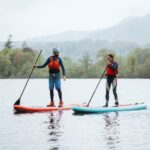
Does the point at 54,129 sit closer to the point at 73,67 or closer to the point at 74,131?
the point at 74,131

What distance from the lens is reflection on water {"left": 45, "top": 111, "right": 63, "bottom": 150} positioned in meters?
15.7

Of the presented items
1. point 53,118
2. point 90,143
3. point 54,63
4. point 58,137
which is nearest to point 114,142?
point 90,143

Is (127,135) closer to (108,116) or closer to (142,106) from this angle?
(108,116)

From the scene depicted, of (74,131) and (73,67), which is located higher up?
(74,131)

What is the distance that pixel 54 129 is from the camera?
19172mm

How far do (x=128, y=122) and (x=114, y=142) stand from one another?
5505 millimetres

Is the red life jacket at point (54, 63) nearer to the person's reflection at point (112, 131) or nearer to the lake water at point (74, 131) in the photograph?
the lake water at point (74, 131)

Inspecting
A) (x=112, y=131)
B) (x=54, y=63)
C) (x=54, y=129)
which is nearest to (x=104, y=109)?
(x=54, y=63)

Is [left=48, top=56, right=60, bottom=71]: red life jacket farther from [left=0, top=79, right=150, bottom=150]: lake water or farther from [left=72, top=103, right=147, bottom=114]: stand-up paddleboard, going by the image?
[left=72, top=103, right=147, bottom=114]: stand-up paddleboard

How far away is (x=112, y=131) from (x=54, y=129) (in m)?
2.00

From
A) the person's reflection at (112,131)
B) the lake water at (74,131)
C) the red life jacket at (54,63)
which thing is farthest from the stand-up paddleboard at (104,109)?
the red life jacket at (54,63)

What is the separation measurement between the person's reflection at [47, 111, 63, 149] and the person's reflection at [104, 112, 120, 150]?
1.45 m

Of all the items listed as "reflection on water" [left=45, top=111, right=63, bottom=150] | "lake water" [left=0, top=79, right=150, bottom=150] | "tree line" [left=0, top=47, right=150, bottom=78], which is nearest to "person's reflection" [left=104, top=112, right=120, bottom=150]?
"lake water" [left=0, top=79, right=150, bottom=150]

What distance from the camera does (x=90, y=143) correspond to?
1590 cm
